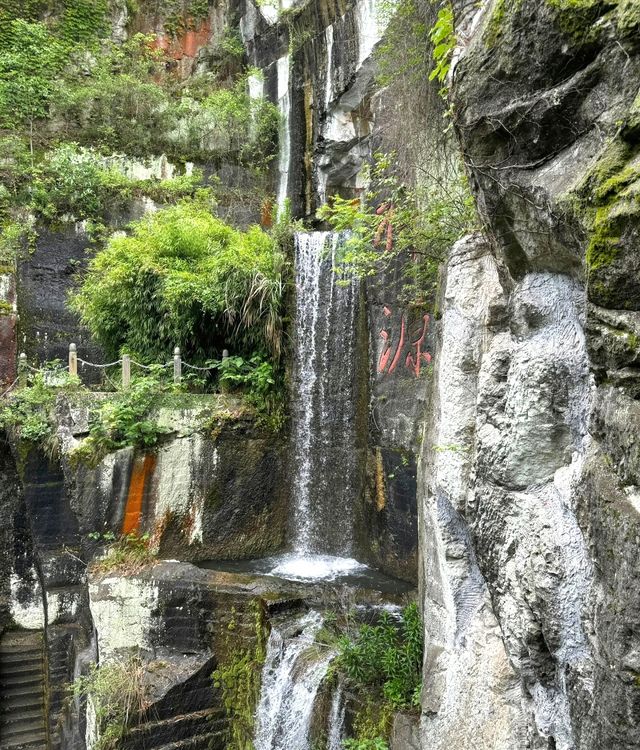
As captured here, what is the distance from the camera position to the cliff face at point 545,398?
100.0 inches

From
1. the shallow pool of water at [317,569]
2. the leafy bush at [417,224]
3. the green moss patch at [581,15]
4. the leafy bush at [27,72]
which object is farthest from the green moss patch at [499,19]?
the leafy bush at [27,72]

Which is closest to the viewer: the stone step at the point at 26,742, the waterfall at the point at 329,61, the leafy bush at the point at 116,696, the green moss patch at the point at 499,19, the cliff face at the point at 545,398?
the cliff face at the point at 545,398

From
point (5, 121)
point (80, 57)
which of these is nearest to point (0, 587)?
point (5, 121)

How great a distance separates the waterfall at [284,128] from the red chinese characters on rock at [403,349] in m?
7.21

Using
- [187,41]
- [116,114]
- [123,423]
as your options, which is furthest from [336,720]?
[187,41]

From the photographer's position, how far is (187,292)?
30.2 feet

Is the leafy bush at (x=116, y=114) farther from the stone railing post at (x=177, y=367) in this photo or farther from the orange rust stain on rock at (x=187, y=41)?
the stone railing post at (x=177, y=367)

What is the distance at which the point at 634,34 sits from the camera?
2.59 metres

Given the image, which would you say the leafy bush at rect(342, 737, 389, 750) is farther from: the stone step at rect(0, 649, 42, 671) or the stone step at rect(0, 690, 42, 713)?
the stone step at rect(0, 690, 42, 713)

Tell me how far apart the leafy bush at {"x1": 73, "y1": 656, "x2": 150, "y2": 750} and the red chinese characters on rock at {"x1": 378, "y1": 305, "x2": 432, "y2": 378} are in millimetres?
4837

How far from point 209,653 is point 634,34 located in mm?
7011

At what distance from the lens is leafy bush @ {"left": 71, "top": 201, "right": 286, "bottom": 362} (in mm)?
9141

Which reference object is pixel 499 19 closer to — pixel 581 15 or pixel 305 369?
pixel 581 15

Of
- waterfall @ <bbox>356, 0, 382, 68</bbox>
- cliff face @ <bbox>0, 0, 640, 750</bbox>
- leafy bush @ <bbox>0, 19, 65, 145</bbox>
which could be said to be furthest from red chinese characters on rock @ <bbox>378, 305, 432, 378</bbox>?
leafy bush @ <bbox>0, 19, 65, 145</bbox>
